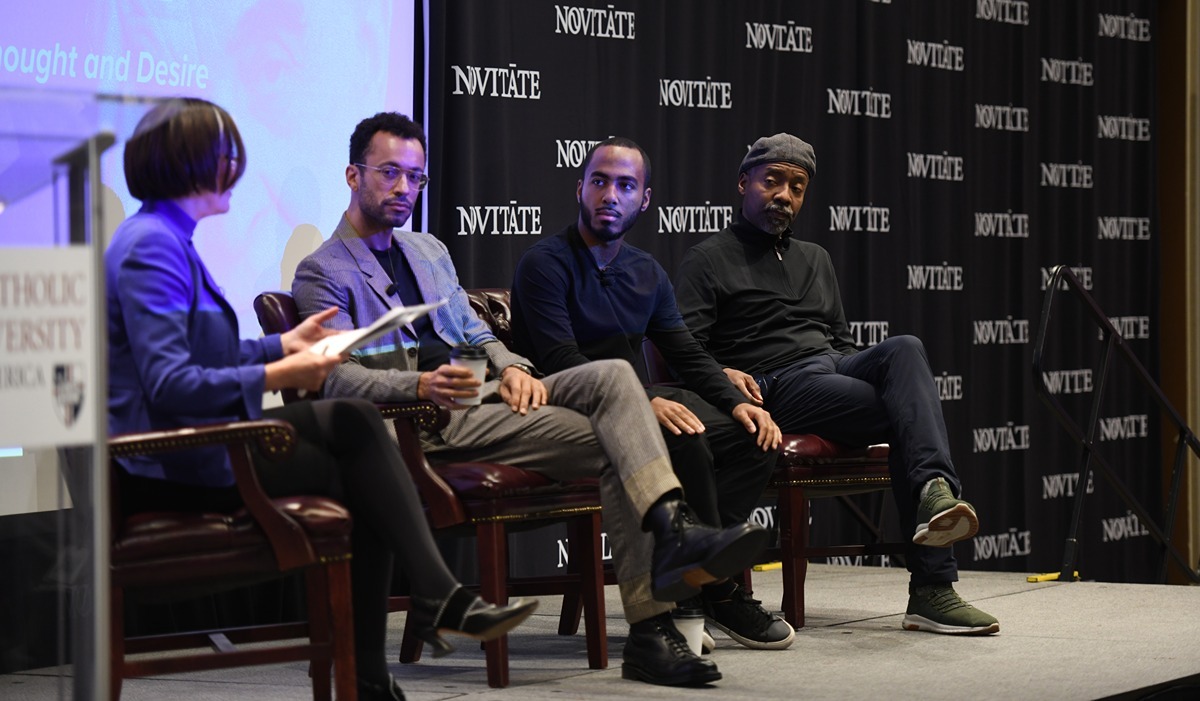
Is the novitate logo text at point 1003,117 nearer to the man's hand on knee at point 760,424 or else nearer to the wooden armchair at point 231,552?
the man's hand on knee at point 760,424

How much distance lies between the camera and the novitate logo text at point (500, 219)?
16.1 feet

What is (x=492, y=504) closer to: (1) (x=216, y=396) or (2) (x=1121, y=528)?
(1) (x=216, y=396)

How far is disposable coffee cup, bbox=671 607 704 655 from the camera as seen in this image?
328 cm

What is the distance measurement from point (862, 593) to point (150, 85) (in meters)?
2.66

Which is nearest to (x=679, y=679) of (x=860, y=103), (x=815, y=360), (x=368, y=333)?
(x=368, y=333)

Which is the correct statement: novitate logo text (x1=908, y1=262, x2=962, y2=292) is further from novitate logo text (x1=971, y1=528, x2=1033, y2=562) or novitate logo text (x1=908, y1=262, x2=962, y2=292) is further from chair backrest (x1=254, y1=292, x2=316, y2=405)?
chair backrest (x1=254, y1=292, x2=316, y2=405)

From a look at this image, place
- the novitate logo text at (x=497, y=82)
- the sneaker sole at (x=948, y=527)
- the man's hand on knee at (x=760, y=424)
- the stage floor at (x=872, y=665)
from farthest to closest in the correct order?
the novitate logo text at (x=497, y=82)
the man's hand on knee at (x=760, y=424)
the sneaker sole at (x=948, y=527)
the stage floor at (x=872, y=665)

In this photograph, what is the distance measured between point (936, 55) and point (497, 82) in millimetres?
2479

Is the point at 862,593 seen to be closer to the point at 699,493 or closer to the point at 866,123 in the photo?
the point at 699,493

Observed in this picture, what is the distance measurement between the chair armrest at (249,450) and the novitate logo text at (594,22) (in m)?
3.01

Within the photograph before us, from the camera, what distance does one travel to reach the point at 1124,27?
752cm

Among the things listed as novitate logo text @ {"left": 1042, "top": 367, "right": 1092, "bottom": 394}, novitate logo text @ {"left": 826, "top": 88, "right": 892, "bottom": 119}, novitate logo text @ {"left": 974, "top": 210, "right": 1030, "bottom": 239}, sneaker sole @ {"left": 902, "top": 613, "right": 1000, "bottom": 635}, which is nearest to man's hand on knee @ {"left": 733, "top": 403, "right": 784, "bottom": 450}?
sneaker sole @ {"left": 902, "top": 613, "right": 1000, "bottom": 635}

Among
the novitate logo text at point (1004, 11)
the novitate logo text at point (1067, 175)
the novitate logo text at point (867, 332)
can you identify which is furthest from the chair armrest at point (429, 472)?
the novitate logo text at point (1067, 175)

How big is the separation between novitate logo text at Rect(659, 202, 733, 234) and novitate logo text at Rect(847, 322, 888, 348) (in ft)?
2.72
